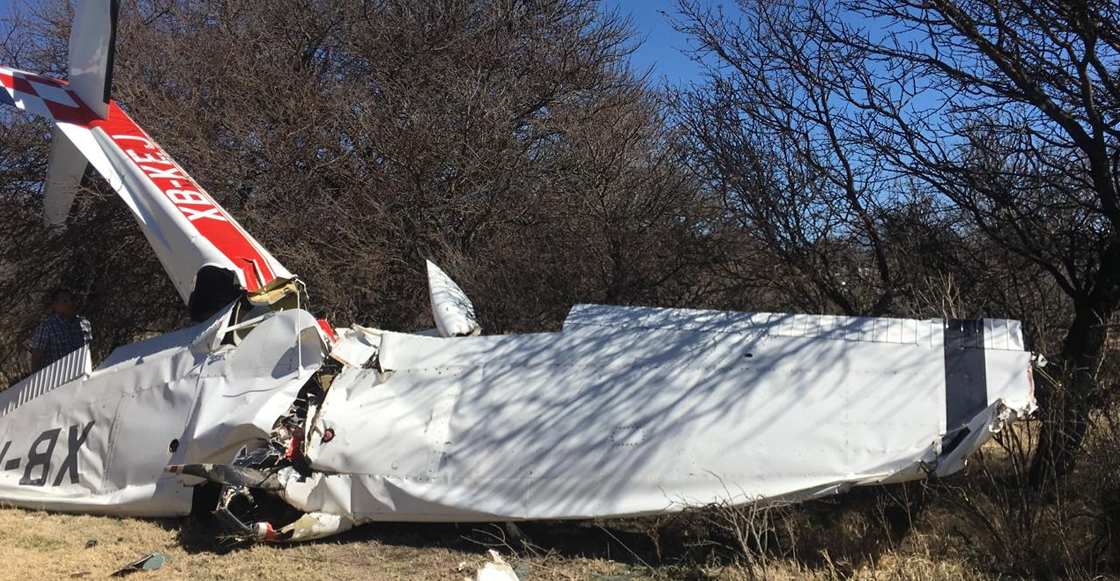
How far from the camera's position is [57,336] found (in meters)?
7.75

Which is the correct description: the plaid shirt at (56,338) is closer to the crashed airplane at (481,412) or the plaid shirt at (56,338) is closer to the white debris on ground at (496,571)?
the crashed airplane at (481,412)

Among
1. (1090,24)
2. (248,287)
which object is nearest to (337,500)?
(248,287)

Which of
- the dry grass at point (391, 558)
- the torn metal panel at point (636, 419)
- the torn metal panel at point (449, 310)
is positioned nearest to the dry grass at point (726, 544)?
the dry grass at point (391, 558)

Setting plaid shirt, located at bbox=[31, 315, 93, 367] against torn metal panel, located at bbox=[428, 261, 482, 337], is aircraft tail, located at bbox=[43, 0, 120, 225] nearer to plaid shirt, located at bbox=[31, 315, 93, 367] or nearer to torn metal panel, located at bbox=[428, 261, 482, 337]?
plaid shirt, located at bbox=[31, 315, 93, 367]

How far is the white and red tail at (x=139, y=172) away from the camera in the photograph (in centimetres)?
664

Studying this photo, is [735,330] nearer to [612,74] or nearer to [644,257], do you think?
[644,257]

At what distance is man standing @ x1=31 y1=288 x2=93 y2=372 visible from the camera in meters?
7.71

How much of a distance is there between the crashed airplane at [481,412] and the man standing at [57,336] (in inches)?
42.3

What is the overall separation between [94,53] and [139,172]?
5.03ft

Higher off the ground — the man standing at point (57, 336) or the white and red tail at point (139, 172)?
the white and red tail at point (139, 172)

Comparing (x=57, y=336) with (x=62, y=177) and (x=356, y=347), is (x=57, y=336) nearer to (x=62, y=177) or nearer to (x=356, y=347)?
(x=62, y=177)

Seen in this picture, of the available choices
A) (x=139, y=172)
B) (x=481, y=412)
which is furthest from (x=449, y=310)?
(x=139, y=172)

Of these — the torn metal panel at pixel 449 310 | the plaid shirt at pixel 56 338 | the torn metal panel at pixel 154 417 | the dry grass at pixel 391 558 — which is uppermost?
the torn metal panel at pixel 449 310

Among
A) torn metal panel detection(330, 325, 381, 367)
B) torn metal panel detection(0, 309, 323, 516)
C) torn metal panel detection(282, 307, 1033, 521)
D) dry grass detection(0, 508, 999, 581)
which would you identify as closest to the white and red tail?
torn metal panel detection(0, 309, 323, 516)
